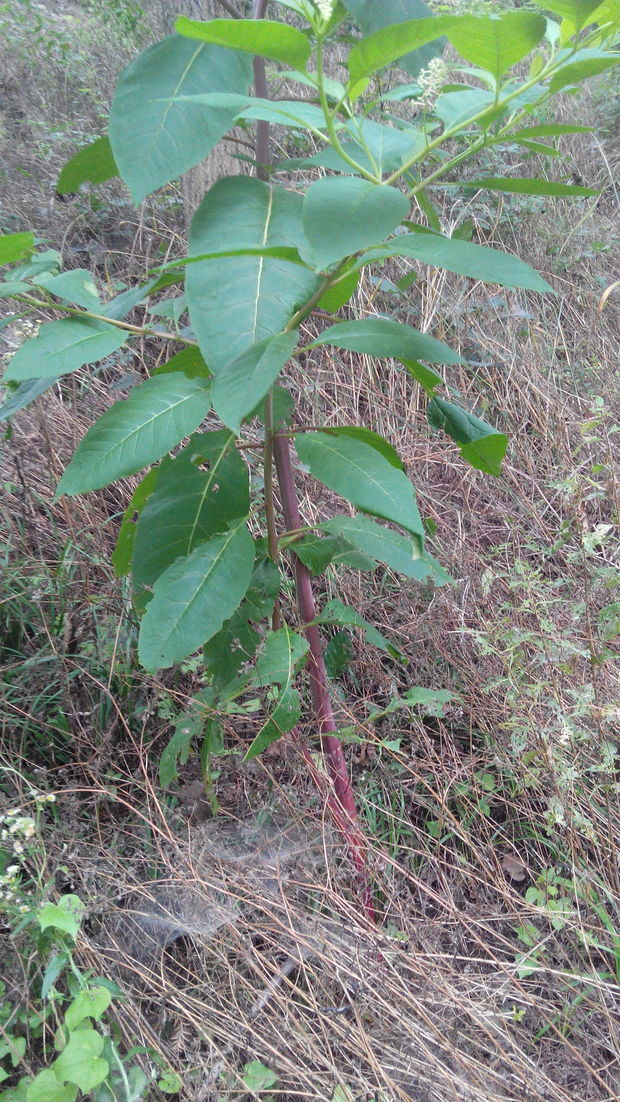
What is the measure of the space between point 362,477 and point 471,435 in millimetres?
317

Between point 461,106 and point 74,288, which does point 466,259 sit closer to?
point 461,106

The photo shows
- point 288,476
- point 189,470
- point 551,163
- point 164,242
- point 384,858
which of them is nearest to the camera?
point 189,470

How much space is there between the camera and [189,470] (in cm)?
→ 131

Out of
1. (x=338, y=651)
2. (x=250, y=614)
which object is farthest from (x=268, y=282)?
(x=338, y=651)

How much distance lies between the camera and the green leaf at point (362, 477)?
1.11 metres

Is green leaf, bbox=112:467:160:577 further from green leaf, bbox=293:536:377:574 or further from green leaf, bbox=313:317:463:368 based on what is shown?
green leaf, bbox=313:317:463:368

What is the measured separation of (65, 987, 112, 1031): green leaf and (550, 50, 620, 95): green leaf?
156cm

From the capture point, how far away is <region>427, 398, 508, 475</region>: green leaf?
4.50ft

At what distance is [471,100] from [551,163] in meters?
3.38

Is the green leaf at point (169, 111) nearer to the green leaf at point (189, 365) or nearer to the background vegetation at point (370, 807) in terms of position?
the green leaf at point (189, 365)

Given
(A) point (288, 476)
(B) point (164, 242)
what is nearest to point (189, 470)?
(A) point (288, 476)

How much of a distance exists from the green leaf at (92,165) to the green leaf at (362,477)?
1.81ft

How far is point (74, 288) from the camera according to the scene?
1.22 meters

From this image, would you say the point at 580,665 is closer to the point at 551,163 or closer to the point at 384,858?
the point at 384,858
